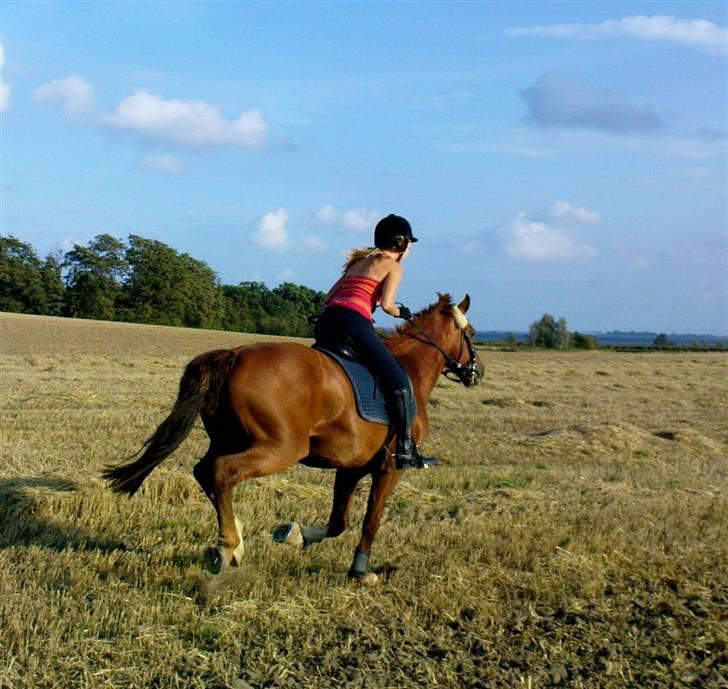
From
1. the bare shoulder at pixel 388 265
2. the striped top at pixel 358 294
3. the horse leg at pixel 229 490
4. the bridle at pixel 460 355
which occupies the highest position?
the bare shoulder at pixel 388 265

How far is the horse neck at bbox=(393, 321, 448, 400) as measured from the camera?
7.38 m

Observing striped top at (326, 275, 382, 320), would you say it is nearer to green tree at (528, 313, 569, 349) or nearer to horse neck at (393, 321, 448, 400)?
horse neck at (393, 321, 448, 400)

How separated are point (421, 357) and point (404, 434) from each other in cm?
97

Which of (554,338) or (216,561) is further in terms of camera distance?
(554,338)

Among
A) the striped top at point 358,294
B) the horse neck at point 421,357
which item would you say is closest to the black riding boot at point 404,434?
the horse neck at point 421,357

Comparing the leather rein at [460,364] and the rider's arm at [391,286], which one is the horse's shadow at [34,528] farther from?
the leather rein at [460,364]

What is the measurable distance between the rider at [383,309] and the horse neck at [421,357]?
0.51m

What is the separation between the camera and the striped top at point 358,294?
267 inches

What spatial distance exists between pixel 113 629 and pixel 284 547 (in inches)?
82.6

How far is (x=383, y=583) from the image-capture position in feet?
20.9

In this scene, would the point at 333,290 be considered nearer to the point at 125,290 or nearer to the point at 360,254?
the point at 360,254

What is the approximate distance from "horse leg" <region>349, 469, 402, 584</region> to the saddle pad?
459 millimetres

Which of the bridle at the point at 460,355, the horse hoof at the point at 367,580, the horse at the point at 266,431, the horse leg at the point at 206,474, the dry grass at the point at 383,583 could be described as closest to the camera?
the dry grass at the point at 383,583

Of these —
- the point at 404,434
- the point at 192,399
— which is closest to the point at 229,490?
the point at 192,399
